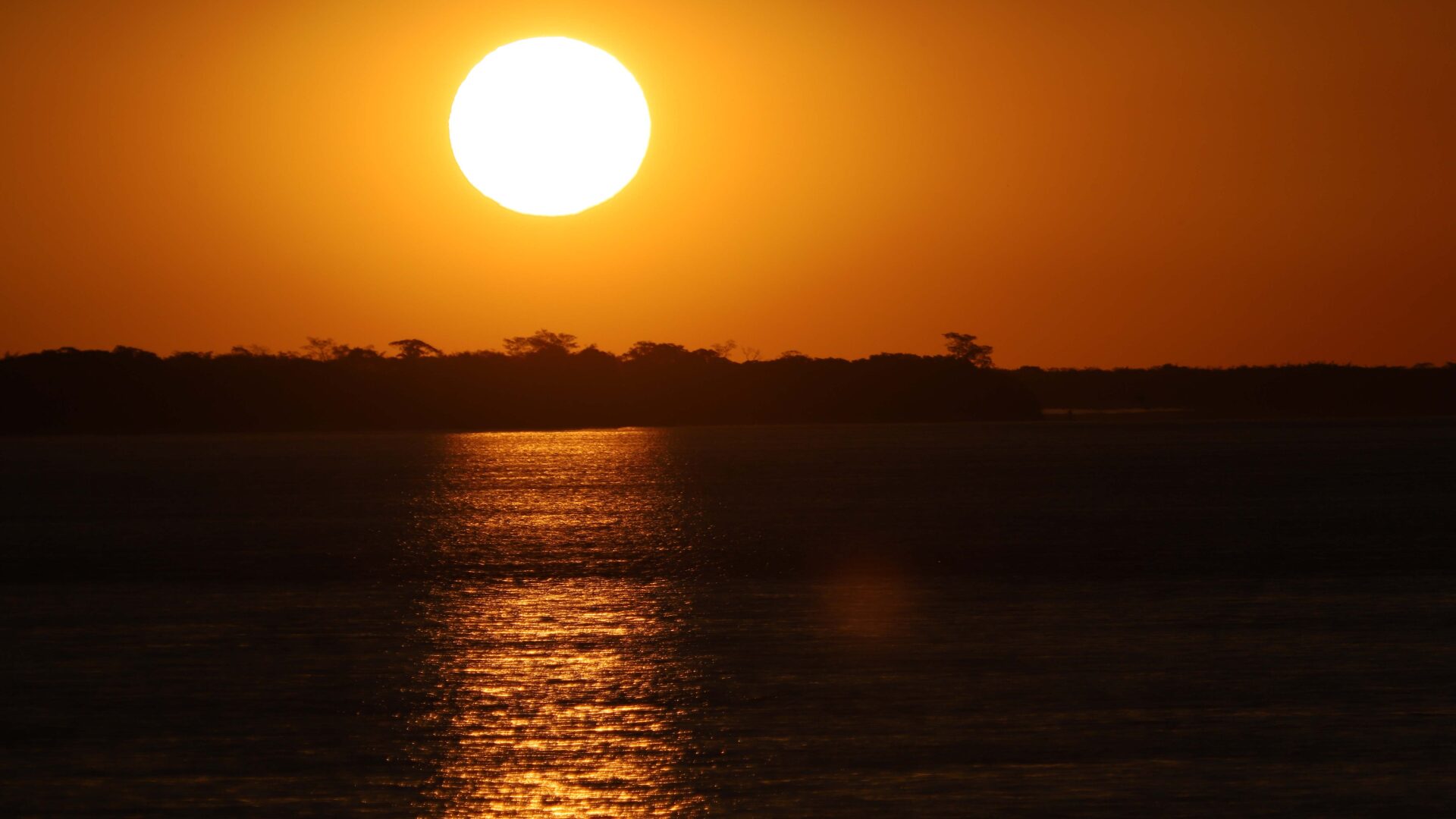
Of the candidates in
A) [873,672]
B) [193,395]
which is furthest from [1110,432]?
Answer: [873,672]

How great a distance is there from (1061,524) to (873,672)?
72.5 feet

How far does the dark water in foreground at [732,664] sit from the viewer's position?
1075cm

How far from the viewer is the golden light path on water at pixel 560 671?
10664 mm

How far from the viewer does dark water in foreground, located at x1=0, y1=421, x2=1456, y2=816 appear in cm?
1075

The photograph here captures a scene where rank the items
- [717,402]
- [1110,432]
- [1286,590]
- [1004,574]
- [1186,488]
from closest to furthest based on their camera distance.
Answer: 1. [1286,590]
2. [1004,574]
3. [1186,488]
4. [1110,432]
5. [717,402]

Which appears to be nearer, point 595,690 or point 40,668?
point 595,690

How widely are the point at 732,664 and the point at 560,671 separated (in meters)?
1.72

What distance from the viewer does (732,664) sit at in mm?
15555

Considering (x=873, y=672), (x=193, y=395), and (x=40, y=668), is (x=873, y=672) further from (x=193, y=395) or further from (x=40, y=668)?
(x=193, y=395)

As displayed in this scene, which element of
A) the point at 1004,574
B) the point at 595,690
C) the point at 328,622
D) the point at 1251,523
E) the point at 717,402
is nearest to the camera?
the point at 595,690

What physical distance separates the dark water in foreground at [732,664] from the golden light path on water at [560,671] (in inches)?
2.4

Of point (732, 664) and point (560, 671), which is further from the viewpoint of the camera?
point (732, 664)

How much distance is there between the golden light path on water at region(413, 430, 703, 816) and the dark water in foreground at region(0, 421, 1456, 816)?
60 millimetres

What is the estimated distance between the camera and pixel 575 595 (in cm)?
2180
